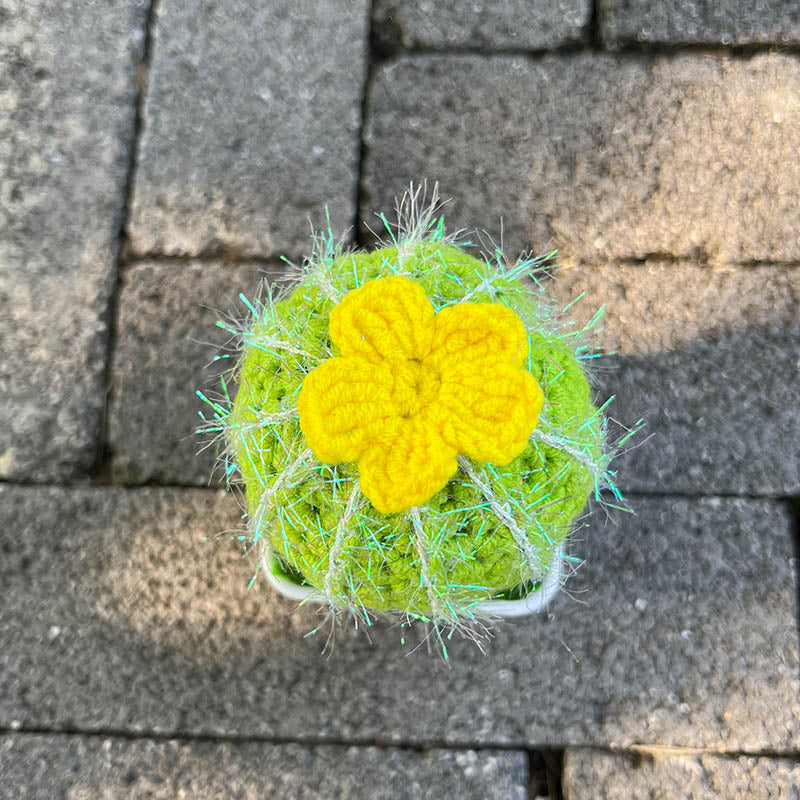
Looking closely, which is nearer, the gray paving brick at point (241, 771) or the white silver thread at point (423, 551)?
the white silver thread at point (423, 551)

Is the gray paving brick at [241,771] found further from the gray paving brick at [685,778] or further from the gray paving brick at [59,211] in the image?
the gray paving brick at [59,211]

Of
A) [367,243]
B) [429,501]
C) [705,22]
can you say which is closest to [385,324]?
[429,501]

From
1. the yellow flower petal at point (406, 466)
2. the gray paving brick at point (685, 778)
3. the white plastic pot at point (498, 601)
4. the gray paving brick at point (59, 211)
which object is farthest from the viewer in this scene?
the gray paving brick at point (59, 211)

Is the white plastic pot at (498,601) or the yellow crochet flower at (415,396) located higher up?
the yellow crochet flower at (415,396)

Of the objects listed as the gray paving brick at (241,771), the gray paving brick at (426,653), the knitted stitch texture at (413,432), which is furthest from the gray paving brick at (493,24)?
the gray paving brick at (241,771)

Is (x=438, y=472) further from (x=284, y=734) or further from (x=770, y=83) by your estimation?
(x=770, y=83)

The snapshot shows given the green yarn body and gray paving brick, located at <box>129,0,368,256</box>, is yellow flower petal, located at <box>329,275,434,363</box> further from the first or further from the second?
gray paving brick, located at <box>129,0,368,256</box>
